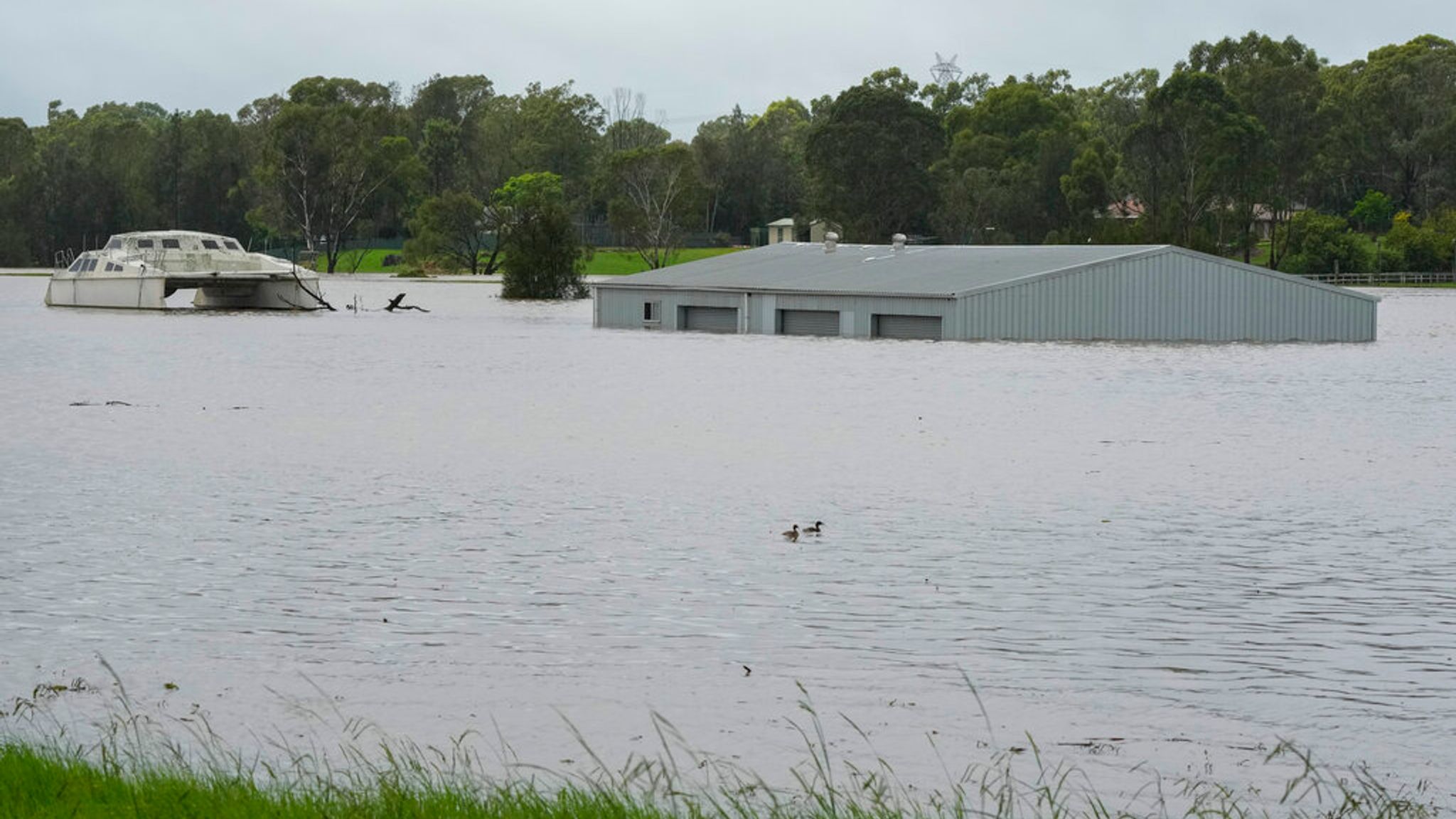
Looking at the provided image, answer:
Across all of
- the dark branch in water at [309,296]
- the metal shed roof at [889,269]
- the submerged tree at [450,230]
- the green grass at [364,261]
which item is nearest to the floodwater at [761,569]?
the metal shed roof at [889,269]

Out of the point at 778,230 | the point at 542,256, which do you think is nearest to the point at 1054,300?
the point at 542,256

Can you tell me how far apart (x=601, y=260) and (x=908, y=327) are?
90803 millimetres

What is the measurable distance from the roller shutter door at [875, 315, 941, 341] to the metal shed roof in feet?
3.11

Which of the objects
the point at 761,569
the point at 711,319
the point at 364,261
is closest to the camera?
the point at 761,569

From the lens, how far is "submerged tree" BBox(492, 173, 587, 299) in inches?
3905

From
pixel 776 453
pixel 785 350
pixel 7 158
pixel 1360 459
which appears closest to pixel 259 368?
pixel 785 350

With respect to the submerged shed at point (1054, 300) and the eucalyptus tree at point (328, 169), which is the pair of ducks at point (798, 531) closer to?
the submerged shed at point (1054, 300)

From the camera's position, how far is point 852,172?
13862cm

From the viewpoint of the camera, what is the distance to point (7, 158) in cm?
17138

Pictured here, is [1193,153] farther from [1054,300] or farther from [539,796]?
Answer: [539,796]

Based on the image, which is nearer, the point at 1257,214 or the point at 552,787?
the point at 552,787

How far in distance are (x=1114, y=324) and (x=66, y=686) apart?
5033 cm

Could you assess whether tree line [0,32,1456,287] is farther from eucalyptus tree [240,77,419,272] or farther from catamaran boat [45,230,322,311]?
catamaran boat [45,230,322,311]

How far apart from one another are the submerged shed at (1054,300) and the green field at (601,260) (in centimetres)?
6708
